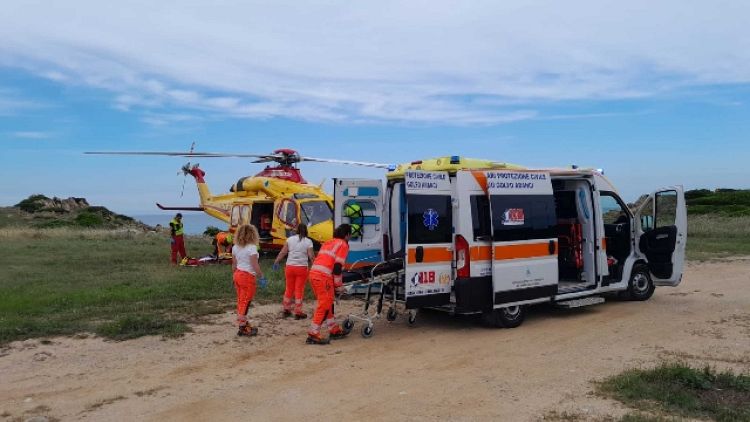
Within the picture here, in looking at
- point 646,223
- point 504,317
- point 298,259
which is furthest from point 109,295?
point 646,223

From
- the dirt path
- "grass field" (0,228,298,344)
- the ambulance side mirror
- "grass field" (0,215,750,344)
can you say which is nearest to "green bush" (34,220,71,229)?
"grass field" (0,215,750,344)

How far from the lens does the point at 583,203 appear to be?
1052 centimetres

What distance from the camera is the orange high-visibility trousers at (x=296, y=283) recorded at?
32.1 feet

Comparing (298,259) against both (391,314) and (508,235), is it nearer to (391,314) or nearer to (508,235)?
(391,314)

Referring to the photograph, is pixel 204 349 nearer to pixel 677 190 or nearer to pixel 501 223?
pixel 501 223

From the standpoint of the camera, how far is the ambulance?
8.78 metres

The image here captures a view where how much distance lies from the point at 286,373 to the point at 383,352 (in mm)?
1429

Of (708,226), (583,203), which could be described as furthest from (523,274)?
(708,226)

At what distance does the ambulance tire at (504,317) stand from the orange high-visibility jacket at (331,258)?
2.28m

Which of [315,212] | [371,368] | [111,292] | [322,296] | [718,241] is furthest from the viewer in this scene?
[718,241]

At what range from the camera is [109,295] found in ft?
38.2

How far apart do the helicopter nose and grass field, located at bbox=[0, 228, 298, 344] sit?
159cm

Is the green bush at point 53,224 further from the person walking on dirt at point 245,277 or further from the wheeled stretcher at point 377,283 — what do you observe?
the wheeled stretcher at point 377,283

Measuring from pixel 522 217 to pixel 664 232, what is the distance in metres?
3.51
